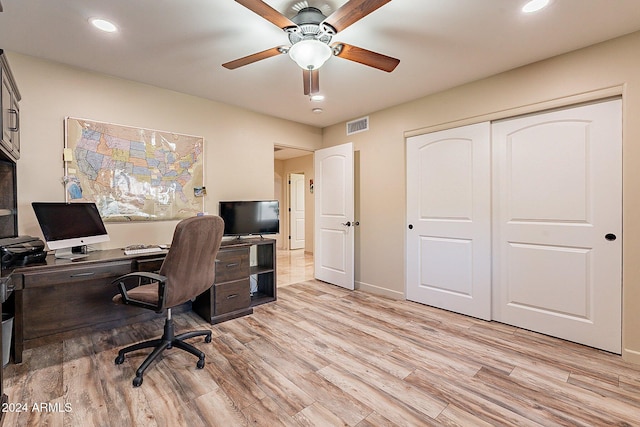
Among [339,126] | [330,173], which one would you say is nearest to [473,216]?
[330,173]

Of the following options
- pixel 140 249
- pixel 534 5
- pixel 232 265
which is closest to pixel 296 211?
pixel 232 265

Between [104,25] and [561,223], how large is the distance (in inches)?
153

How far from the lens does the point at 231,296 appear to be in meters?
3.02

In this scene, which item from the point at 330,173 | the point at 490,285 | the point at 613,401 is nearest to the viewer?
the point at 613,401

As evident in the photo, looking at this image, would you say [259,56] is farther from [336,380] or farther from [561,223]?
[561,223]

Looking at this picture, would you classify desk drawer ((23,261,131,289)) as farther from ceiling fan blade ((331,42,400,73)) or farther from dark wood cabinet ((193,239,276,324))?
ceiling fan blade ((331,42,400,73))

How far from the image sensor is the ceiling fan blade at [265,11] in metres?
1.48

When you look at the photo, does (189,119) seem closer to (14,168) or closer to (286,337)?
(14,168)

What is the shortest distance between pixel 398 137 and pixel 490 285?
197cm

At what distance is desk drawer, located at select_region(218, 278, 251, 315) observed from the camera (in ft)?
9.57

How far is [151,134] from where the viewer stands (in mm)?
3037

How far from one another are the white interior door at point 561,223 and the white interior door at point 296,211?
525 cm

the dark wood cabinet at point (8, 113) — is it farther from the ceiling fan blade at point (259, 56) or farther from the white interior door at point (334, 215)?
the white interior door at point (334, 215)

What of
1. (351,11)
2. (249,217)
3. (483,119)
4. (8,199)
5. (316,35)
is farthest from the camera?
(249,217)
